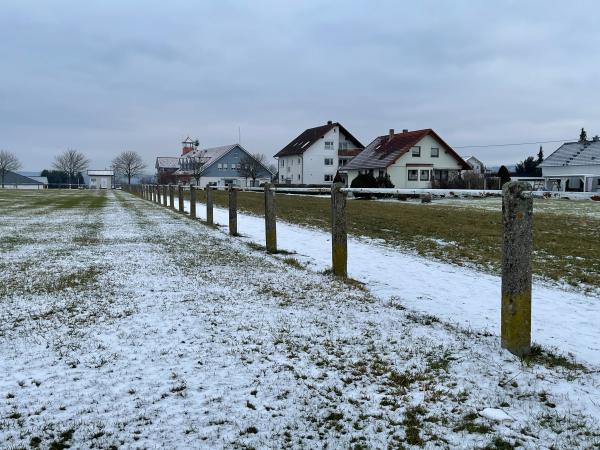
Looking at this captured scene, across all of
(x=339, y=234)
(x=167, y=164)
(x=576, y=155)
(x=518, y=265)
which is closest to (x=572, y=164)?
(x=576, y=155)

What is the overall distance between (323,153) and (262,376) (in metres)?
64.9

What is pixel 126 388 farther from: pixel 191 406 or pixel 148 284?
pixel 148 284

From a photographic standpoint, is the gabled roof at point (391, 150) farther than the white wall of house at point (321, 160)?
No

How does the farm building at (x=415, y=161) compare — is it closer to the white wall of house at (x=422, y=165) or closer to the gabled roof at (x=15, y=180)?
the white wall of house at (x=422, y=165)

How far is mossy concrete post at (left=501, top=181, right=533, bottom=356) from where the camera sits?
135 inches

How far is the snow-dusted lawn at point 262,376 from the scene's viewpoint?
2396 millimetres

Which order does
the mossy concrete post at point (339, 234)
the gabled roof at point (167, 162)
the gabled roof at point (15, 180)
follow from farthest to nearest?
the gabled roof at point (15, 180), the gabled roof at point (167, 162), the mossy concrete post at point (339, 234)

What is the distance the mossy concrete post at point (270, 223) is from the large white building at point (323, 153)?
56545 millimetres

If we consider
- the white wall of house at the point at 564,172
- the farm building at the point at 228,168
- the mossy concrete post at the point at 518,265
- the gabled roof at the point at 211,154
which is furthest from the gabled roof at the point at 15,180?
the mossy concrete post at the point at 518,265

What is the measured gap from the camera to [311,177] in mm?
66688

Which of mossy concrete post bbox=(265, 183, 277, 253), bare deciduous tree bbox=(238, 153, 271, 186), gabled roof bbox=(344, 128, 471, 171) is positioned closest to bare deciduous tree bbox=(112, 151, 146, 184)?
bare deciduous tree bbox=(238, 153, 271, 186)

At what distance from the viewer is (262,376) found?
9.86 feet

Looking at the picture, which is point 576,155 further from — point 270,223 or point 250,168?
point 270,223

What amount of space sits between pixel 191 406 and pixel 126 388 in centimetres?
48
